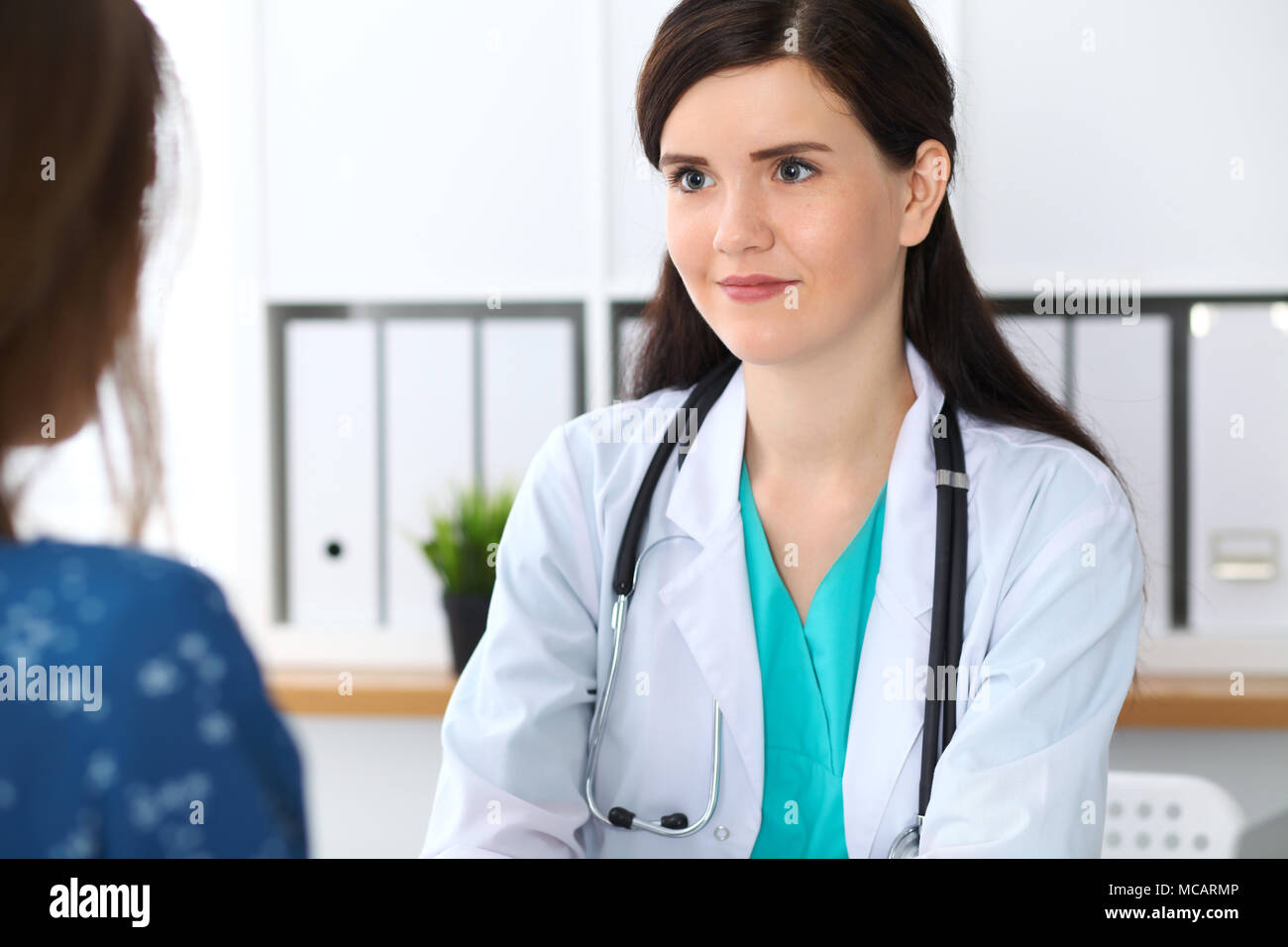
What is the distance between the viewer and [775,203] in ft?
2.66

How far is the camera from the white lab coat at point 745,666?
0.72 m

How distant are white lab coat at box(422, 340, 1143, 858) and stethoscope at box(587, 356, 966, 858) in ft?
0.04

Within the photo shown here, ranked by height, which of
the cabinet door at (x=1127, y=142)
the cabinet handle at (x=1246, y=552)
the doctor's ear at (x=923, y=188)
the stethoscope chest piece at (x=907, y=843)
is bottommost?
the stethoscope chest piece at (x=907, y=843)

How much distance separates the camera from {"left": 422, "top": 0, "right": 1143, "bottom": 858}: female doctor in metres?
0.75

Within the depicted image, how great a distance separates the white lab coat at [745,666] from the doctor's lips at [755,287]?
15 cm

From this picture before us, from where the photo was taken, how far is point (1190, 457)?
4.41ft

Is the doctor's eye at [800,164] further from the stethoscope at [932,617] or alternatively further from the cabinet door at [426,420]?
the cabinet door at [426,420]

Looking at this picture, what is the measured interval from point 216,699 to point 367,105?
1.31m

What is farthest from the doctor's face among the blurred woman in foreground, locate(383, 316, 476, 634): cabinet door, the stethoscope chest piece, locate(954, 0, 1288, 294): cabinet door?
locate(383, 316, 476, 634): cabinet door

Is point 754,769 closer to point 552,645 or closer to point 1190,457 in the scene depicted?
point 552,645

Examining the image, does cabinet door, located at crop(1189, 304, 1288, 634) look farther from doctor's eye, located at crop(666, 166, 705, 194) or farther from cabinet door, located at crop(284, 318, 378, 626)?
cabinet door, located at crop(284, 318, 378, 626)

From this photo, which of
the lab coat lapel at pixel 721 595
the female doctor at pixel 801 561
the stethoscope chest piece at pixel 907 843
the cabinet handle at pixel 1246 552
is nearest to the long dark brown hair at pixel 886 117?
the female doctor at pixel 801 561
